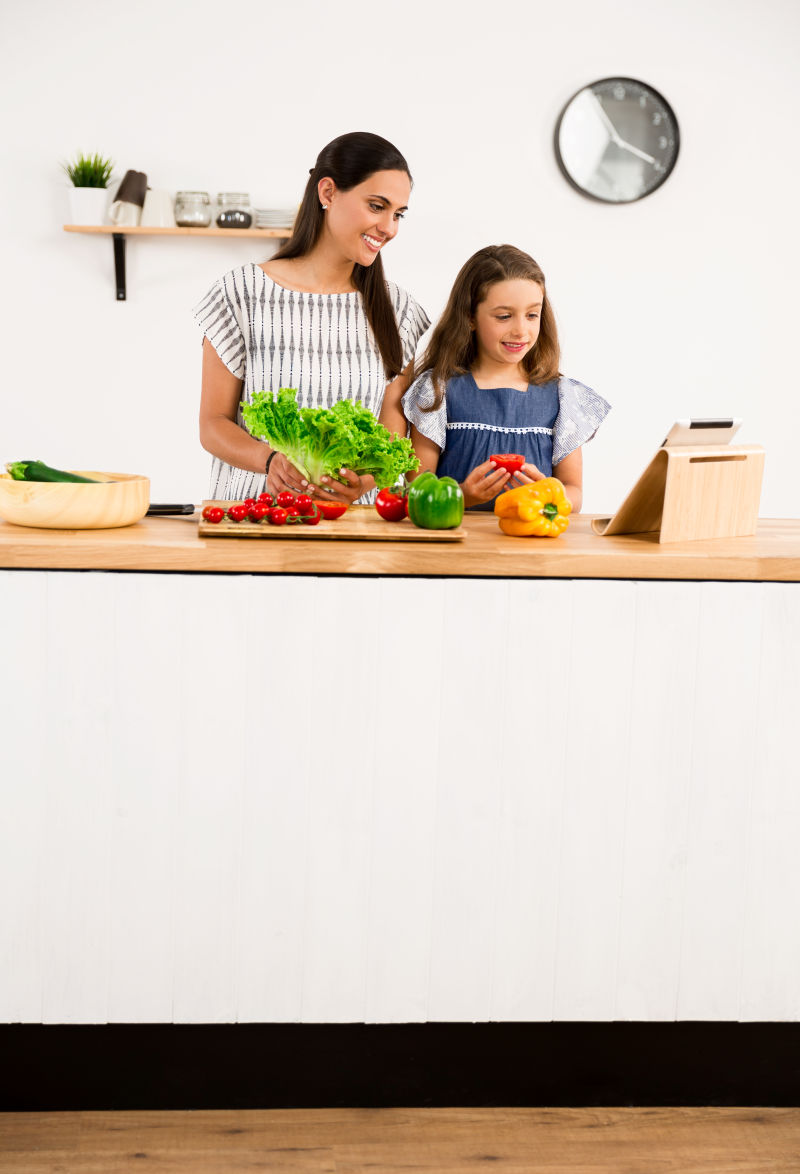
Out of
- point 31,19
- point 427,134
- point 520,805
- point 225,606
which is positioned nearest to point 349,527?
point 225,606

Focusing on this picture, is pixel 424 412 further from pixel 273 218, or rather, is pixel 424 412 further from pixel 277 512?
pixel 273 218

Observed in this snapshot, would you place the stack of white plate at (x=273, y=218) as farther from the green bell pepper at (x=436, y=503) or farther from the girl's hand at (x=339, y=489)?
the green bell pepper at (x=436, y=503)

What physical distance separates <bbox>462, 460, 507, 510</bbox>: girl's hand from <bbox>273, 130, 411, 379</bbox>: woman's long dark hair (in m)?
0.51

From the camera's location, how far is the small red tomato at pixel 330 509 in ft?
6.26

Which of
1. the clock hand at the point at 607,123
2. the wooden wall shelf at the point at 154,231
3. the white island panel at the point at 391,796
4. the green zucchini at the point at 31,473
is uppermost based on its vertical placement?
the clock hand at the point at 607,123

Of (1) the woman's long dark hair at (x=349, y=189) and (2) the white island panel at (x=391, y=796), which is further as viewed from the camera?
(1) the woman's long dark hair at (x=349, y=189)

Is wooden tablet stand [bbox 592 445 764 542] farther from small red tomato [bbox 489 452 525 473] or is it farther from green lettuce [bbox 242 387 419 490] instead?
green lettuce [bbox 242 387 419 490]

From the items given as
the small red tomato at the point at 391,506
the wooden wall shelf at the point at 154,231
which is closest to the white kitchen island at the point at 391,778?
the small red tomato at the point at 391,506

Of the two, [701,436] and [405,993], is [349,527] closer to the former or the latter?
[701,436]

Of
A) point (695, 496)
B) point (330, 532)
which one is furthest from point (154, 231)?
point (695, 496)

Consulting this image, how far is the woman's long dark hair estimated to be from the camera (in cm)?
223

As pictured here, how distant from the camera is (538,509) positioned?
6.00 feet

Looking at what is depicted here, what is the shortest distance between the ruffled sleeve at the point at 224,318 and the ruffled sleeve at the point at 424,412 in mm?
406

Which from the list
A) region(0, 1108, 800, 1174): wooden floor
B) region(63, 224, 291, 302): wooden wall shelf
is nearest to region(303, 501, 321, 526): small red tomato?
region(0, 1108, 800, 1174): wooden floor
